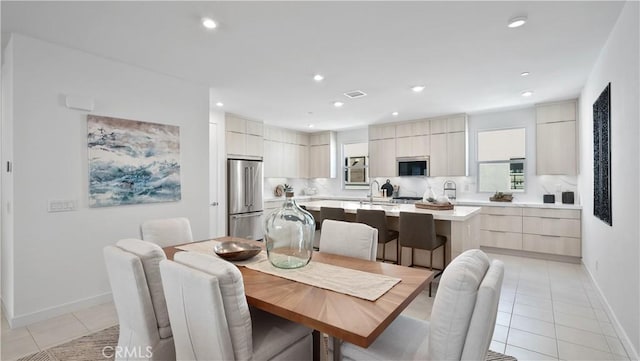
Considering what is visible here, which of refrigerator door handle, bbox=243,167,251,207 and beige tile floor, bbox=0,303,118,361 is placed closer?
beige tile floor, bbox=0,303,118,361

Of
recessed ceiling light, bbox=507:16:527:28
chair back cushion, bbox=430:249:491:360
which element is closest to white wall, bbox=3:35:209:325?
chair back cushion, bbox=430:249:491:360

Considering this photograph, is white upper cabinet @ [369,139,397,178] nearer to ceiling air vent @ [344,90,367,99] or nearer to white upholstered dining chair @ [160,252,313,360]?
ceiling air vent @ [344,90,367,99]

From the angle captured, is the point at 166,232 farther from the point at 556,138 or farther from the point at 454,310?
the point at 556,138

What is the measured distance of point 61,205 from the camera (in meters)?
2.90

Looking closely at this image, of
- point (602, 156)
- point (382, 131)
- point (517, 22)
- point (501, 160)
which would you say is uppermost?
point (517, 22)

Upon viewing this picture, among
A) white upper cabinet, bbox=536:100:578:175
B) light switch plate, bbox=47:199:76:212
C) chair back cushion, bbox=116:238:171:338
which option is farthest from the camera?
white upper cabinet, bbox=536:100:578:175

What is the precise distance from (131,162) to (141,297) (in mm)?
2200

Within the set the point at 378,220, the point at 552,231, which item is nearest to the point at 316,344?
the point at 378,220

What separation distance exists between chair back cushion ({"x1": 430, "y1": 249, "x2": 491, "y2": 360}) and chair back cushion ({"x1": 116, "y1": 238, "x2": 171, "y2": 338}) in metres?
1.46

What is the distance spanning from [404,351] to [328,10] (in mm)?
2295

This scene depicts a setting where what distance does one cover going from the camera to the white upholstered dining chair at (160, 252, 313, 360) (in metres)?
1.30

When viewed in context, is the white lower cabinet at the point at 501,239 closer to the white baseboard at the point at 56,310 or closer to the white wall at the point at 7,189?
the white baseboard at the point at 56,310

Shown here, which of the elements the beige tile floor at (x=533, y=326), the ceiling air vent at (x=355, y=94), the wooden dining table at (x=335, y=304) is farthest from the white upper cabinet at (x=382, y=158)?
the wooden dining table at (x=335, y=304)

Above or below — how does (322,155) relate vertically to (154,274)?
A: above
